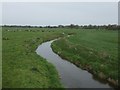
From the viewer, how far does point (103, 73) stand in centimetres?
2936

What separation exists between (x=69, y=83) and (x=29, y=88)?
5.58 metres

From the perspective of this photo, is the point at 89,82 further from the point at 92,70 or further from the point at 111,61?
the point at 111,61

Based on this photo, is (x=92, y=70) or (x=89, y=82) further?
(x=92, y=70)

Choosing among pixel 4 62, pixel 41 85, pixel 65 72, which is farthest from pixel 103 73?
pixel 4 62

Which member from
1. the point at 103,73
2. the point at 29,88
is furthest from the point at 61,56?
the point at 29,88

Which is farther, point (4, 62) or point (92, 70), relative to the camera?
point (4, 62)

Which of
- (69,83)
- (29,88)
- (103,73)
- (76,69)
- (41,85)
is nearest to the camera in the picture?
(29,88)

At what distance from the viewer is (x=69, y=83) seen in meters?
26.3

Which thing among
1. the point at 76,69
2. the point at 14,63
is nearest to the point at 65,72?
the point at 76,69

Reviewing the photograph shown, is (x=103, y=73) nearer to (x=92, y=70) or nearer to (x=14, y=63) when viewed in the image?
(x=92, y=70)

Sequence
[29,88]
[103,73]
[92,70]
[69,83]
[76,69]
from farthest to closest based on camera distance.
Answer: [76,69], [92,70], [103,73], [69,83], [29,88]

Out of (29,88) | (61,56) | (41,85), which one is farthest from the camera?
(61,56)

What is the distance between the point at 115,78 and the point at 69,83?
5271 mm

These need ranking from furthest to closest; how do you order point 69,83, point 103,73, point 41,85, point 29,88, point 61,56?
point 61,56 < point 103,73 < point 69,83 < point 41,85 < point 29,88
